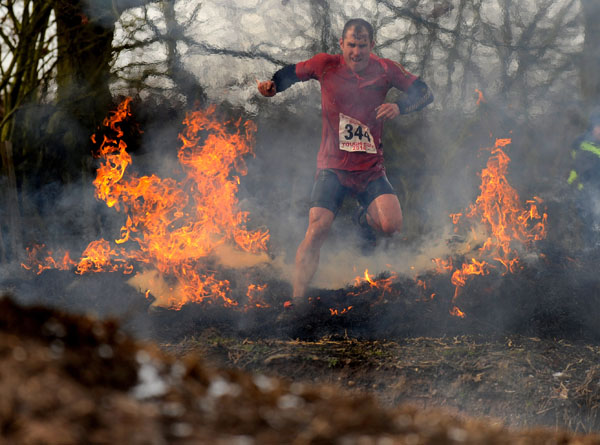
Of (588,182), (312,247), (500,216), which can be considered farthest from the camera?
(588,182)

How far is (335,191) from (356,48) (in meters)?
1.41

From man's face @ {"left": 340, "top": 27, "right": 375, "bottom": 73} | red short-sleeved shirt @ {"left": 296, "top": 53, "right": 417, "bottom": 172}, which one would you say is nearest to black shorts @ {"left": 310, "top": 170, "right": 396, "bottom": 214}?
red short-sleeved shirt @ {"left": 296, "top": 53, "right": 417, "bottom": 172}

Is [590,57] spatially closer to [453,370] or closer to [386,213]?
[386,213]

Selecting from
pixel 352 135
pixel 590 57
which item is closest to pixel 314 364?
pixel 352 135

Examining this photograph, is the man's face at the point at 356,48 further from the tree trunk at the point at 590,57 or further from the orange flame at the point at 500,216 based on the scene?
the tree trunk at the point at 590,57

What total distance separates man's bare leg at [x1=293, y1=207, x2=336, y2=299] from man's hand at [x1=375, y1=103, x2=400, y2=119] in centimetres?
108

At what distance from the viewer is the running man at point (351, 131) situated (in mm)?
5699

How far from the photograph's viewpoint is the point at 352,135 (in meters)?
5.75

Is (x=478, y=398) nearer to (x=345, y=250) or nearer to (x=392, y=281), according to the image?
(x=392, y=281)

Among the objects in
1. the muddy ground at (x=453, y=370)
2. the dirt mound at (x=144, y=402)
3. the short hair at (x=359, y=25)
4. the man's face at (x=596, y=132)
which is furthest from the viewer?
the man's face at (x=596, y=132)

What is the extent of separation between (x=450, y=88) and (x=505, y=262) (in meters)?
2.00

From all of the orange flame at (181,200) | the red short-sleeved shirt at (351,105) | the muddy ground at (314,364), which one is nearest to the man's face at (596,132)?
the muddy ground at (314,364)

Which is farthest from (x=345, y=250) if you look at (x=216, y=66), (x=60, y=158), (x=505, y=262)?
(x=60, y=158)

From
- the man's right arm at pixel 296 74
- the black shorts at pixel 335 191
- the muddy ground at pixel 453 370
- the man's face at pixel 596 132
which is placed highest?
the man's right arm at pixel 296 74
